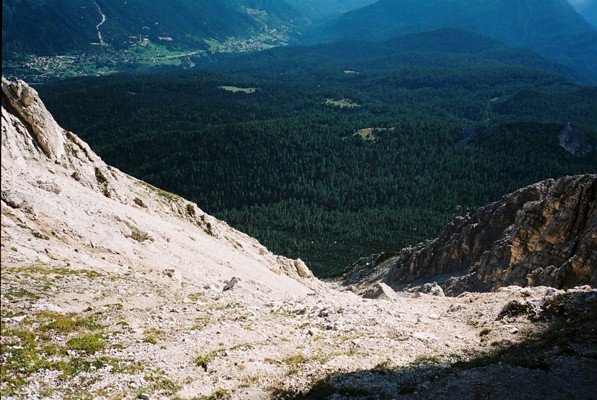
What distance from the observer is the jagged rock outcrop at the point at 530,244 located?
4584 cm

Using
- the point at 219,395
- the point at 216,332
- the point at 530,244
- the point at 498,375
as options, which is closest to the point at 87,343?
the point at 216,332

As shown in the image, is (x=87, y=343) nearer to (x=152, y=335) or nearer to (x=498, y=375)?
(x=152, y=335)

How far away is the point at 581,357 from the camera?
2183 cm

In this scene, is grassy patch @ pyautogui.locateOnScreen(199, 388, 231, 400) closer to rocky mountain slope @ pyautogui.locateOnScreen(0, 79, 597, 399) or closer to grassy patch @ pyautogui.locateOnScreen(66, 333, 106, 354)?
rocky mountain slope @ pyautogui.locateOnScreen(0, 79, 597, 399)

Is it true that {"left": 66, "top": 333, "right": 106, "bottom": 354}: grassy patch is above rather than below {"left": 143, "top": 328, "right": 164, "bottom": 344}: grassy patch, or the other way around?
above

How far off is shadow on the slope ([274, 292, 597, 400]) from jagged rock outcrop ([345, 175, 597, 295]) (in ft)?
70.8

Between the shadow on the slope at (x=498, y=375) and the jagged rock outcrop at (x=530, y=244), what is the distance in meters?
21.6

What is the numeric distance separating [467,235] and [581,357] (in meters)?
67.2

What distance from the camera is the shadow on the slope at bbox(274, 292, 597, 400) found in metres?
19.8

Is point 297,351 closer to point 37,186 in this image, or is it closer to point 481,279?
point 37,186

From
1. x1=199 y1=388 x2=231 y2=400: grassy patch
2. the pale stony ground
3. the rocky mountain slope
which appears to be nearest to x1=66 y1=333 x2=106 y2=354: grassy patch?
the rocky mountain slope

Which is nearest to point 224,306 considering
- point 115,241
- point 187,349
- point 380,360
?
point 187,349

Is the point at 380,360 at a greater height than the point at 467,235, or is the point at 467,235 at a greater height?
the point at 380,360

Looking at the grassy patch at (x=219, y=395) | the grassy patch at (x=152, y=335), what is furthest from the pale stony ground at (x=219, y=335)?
the grassy patch at (x=219, y=395)
